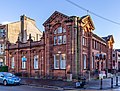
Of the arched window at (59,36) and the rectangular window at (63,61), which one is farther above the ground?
the arched window at (59,36)

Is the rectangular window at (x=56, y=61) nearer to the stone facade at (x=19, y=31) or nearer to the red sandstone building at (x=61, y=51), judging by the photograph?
the red sandstone building at (x=61, y=51)

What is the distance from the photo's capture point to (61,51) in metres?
32.3

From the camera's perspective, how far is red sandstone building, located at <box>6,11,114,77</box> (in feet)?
101

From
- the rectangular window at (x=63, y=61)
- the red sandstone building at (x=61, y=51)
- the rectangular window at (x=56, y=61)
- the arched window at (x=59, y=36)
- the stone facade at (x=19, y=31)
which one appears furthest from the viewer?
the stone facade at (x=19, y=31)

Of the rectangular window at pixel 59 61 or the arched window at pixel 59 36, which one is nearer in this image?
the rectangular window at pixel 59 61

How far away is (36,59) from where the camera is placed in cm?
3584

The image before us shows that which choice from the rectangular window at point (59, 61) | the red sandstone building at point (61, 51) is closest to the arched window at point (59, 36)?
the red sandstone building at point (61, 51)

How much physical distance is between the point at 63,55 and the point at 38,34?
22.7m

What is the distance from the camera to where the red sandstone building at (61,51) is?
30828mm

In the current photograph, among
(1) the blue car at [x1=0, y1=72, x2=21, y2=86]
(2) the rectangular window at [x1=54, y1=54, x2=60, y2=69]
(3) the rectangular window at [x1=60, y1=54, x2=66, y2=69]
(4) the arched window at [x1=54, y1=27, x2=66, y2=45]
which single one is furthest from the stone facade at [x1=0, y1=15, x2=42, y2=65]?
(1) the blue car at [x1=0, y1=72, x2=21, y2=86]

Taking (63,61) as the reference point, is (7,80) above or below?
below

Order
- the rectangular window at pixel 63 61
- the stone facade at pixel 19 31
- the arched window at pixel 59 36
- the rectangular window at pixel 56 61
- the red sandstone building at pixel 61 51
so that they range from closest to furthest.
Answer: the red sandstone building at pixel 61 51, the rectangular window at pixel 63 61, the arched window at pixel 59 36, the rectangular window at pixel 56 61, the stone facade at pixel 19 31

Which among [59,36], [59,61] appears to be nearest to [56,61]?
[59,61]

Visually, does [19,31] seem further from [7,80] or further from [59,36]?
[7,80]
